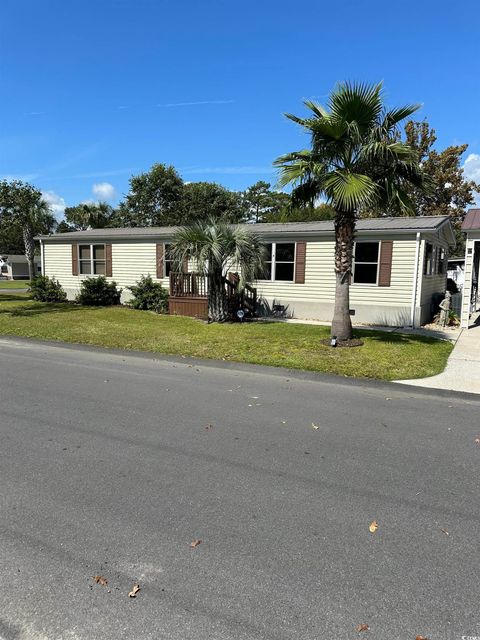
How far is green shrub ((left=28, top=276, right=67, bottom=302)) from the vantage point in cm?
2131

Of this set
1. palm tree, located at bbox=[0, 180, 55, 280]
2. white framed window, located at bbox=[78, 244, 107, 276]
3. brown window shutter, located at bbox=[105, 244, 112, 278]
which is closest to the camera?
brown window shutter, located at bbox=[105, 244, 112, 278]

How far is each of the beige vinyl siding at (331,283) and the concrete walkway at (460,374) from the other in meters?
3.62

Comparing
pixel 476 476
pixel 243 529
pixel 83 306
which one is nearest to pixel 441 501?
pixel 476 476

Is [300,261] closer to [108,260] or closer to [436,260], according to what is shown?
[436,260]

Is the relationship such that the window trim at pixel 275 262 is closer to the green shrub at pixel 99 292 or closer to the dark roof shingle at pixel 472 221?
the dark roof shingle at pixel 472 221

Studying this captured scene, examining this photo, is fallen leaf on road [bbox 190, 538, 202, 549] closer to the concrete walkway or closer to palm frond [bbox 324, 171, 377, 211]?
the concrete walkway

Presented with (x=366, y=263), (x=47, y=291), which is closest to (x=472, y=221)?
(x=366, y=263)

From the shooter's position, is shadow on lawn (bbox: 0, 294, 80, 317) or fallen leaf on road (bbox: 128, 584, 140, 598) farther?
shadow on lawn (bbox: 0, 294, 80, 317)

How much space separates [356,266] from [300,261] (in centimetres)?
196

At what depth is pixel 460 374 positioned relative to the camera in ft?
26.4

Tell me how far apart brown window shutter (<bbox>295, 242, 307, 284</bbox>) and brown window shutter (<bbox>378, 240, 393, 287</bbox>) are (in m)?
2.64

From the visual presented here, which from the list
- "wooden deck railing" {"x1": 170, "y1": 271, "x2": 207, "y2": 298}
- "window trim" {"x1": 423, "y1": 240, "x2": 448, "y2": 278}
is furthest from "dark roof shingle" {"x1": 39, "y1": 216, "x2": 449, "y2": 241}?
"wooden deck railing" {"x1": 170, "y1": 271, "x2": 207, "y2": 298}

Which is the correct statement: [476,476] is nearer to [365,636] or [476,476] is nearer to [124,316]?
[365,636]

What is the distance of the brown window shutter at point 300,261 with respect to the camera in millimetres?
16114
